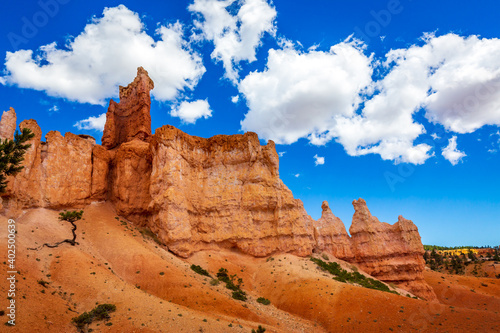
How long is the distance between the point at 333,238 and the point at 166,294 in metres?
33.5

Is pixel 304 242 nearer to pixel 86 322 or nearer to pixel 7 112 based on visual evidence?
pixel 86 322

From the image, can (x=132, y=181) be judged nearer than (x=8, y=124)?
No

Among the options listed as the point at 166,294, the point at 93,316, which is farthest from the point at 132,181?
the point at 93,316

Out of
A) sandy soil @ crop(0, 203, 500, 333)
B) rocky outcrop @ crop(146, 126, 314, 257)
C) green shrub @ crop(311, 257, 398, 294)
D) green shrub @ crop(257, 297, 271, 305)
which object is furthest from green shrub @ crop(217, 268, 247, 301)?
green shrub @ crop(311, 257, 398, 294)

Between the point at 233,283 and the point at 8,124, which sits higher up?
the point at 8,124

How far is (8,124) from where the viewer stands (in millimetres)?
32562

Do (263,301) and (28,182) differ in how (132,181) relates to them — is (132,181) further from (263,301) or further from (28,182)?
(263,301)

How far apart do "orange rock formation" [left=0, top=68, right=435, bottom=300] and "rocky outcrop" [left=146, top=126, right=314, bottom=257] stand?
0.14 metres

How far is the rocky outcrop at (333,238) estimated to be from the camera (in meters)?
49.9

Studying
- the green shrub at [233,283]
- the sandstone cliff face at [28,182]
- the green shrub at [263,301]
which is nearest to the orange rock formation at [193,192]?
the sandstone cliff face at [28,182]

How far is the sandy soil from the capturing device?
64.3 ft

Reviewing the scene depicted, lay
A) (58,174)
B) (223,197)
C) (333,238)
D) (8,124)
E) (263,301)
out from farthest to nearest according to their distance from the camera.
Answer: (333,238) → (223,197) → (58,174) → (8,124) → (263,301)

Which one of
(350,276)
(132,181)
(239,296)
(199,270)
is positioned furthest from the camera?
(132,181)

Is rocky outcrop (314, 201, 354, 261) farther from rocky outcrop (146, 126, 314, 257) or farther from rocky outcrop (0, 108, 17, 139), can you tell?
rocky outcrop (0, 108, 17, 139)
